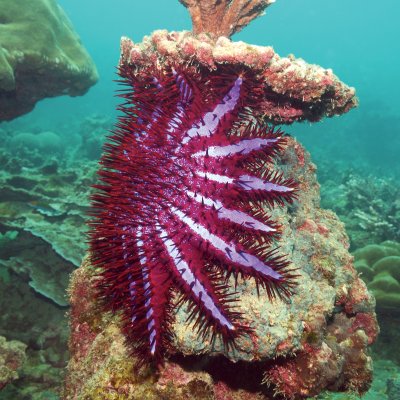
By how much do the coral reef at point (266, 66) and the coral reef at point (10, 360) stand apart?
3986mm

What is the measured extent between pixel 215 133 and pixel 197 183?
→ 0.53 meters

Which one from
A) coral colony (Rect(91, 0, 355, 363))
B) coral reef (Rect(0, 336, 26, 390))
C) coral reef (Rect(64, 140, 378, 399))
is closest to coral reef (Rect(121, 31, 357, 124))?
coral colony (Rect(91, 0, 355, 363))

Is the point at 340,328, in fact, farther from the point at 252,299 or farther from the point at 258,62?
the point at 258,62

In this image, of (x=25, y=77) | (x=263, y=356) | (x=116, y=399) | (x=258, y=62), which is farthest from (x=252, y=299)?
(x=25, y=77)

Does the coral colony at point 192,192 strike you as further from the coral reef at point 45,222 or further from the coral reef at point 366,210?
the coral reef at point 366,210

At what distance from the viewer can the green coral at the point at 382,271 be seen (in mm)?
6105

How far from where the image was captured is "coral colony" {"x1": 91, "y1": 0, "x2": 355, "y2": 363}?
2527mm

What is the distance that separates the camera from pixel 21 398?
478cm

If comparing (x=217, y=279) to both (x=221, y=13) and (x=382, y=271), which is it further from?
(x=382, y=271)

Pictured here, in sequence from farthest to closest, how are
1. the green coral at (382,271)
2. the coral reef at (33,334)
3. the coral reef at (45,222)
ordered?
1. the coral reef at (45,222)
2. the green coral at (382,271)
3. the coral reef at (33,334)

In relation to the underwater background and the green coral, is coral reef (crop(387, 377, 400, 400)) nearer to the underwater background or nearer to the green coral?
the underwater background

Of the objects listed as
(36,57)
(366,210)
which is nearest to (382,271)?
(366,210)

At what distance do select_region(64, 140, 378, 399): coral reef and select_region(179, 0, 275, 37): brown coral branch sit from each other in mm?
2157

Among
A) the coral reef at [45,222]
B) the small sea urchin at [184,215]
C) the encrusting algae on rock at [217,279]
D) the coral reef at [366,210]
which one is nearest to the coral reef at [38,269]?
the coral reef at [45,222]
